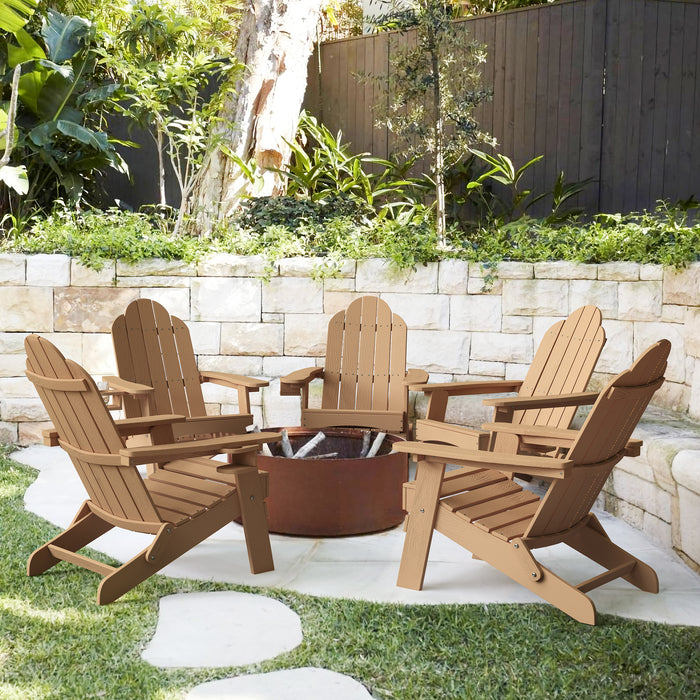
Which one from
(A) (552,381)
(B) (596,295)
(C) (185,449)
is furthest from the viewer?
(B) (596,295)

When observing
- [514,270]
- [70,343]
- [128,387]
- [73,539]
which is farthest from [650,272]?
[70,343]

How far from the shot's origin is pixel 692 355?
445 centimetres

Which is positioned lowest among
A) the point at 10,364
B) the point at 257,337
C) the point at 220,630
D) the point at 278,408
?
the point at 220,630

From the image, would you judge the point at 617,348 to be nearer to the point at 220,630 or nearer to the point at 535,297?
the point at 535,297

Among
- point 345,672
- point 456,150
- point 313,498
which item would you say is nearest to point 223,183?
point 456,150

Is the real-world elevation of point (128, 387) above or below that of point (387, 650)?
above

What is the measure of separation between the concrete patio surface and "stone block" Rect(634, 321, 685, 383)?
1059 mm

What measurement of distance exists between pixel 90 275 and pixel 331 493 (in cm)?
281

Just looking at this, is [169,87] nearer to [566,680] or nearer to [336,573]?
[336,573]

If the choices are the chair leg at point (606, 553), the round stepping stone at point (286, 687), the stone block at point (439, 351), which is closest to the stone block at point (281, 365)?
the stone block at point (439, 351)

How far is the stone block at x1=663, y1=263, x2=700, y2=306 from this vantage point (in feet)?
14.5

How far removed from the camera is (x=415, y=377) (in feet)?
15.5

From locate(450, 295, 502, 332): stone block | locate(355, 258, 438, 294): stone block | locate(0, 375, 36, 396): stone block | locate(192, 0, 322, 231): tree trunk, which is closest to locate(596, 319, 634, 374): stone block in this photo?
locate(450, 295, 502, 332): stone block

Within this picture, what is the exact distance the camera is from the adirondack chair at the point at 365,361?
499 centimetres
